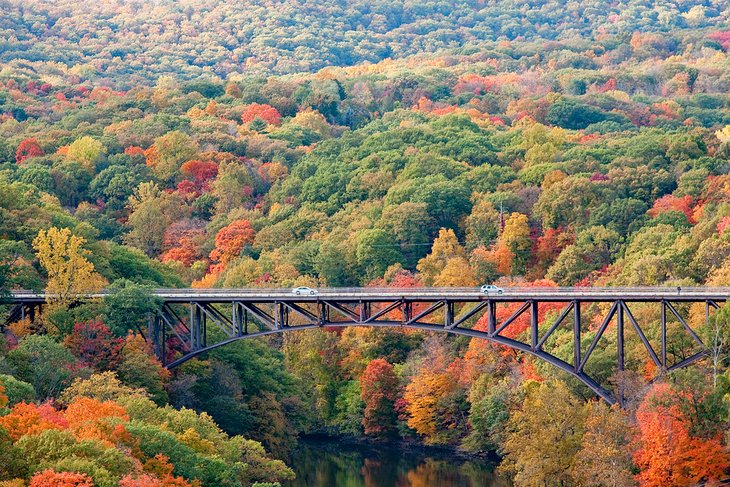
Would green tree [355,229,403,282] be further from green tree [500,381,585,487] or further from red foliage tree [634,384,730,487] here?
red foliage tree [634,384,730,487]

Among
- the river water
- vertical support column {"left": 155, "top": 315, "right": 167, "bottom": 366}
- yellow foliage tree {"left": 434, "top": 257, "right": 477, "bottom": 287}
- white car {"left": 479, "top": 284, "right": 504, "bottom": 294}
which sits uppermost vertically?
white car {"left": 479, "top": 284, "right": 504, "bottom": 294}

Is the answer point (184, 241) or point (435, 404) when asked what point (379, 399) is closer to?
point (435, 404)

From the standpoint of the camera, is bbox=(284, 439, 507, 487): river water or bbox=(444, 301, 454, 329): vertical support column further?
bbox=(284, 439, 507, 487): river water

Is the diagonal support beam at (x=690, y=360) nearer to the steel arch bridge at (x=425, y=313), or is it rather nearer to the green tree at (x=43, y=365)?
the steel arch bridge at (x=425, y=313)

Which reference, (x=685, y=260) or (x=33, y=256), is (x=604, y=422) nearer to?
(x=685, y=260)

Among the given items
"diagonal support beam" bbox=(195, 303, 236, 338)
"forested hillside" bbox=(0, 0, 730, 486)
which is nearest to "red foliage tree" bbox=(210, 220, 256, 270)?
"forested hillside" bbox=(0, 0, 730, 486)
